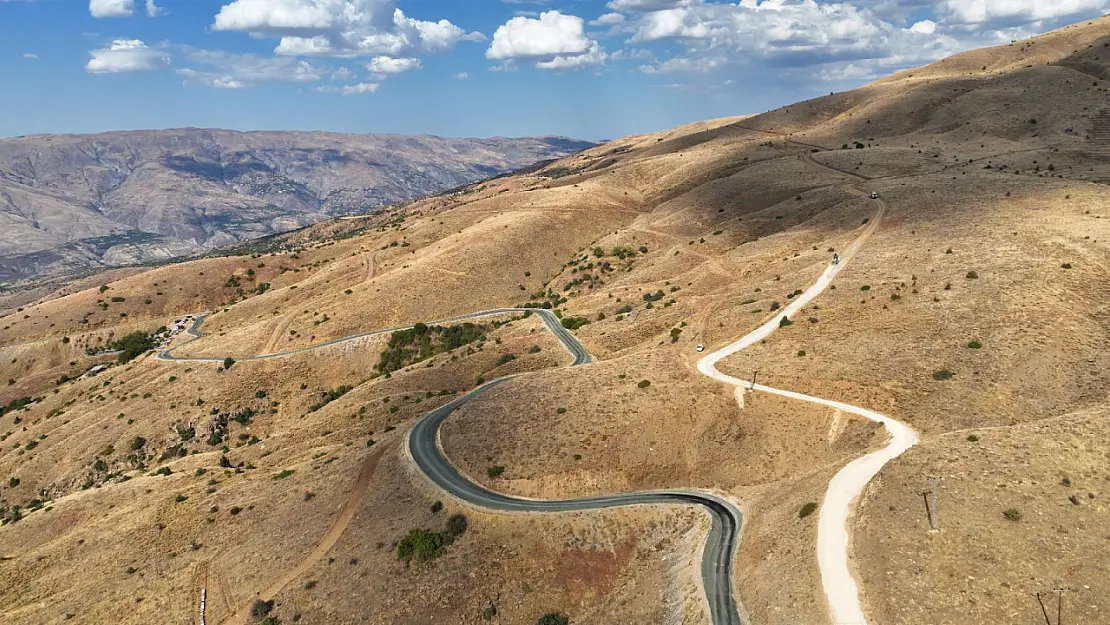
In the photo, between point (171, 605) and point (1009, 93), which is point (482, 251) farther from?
point (1009, 93)

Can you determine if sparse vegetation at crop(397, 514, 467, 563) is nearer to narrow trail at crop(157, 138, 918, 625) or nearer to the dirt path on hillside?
narrow trail at crop(157, 138, 918, 625)

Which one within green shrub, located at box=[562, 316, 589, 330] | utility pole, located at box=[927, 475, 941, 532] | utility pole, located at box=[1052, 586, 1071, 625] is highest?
green shrub, located at box=[562, 316, 589, 330]

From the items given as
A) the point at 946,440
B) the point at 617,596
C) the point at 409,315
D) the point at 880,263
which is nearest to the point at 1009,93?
the point at 880,263

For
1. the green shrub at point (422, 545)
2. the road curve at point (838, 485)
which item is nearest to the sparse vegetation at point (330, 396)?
the green shrub at point (422, 545)

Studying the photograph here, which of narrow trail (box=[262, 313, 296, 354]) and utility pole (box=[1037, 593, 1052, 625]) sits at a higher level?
narrow trail (box=[262, 313, 296, 354])

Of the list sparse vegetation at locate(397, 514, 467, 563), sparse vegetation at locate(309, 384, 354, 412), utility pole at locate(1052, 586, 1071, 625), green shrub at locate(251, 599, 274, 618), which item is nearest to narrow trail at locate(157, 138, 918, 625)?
green shrub at locate(251, 599, 274, 618)

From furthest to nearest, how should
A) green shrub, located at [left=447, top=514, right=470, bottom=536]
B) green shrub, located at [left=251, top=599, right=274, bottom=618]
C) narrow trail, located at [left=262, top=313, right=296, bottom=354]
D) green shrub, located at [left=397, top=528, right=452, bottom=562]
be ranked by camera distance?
narrow trail, located at [left=262, top=313, right=296, bottom=354] → green shrub, located at [left=447, top=514, right=470, bottom=536] → green shrub, located at [left=397, top=528, right=452, bottom=562] → green shrub, located at [left=251, top=599, right=274, bottom=618]

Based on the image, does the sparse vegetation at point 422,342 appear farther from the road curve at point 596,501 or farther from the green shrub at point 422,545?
the green shrub at point 422,545
